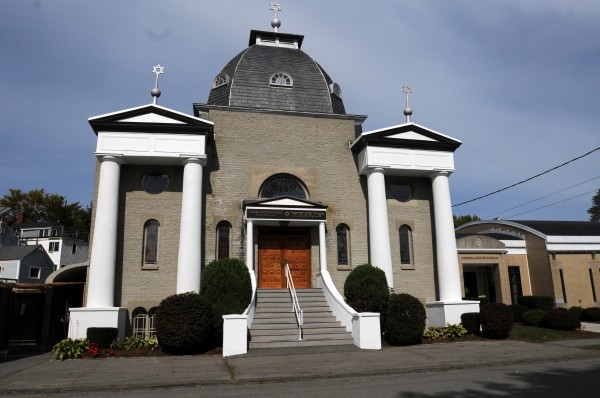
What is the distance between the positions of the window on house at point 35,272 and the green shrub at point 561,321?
41.9 m

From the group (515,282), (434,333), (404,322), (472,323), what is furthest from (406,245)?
(515,282)

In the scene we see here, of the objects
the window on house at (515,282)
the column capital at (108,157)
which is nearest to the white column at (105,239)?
the column capital at (108,157)

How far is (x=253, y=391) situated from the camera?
9180 millimetres

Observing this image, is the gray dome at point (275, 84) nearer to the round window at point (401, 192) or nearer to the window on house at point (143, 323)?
the round window at point (401, 192)

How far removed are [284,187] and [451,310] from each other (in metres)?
8.40

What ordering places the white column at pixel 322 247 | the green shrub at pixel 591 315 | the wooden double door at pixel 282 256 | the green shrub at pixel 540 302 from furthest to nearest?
the green shrub at pixel 540 302, the green shrub at pixel 591 315, the wooden double door at pixel 282 256, the white column at pixel 322 247

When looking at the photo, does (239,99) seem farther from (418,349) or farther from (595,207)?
(595,207)

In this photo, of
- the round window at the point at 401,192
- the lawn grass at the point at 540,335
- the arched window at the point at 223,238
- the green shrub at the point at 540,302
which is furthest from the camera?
the green shrub at the point at 540,302

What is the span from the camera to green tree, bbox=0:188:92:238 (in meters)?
59.8

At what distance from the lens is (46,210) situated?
203 ft

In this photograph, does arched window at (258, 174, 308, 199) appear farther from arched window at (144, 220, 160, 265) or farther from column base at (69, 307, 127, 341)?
column base at (69, 307, 127, 341)

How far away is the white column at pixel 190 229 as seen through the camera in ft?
55.7

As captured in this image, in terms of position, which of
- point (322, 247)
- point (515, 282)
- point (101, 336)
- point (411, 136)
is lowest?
point (101, 336)

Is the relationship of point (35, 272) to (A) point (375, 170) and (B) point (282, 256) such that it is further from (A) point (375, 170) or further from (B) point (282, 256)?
(A) point (375, 170)
